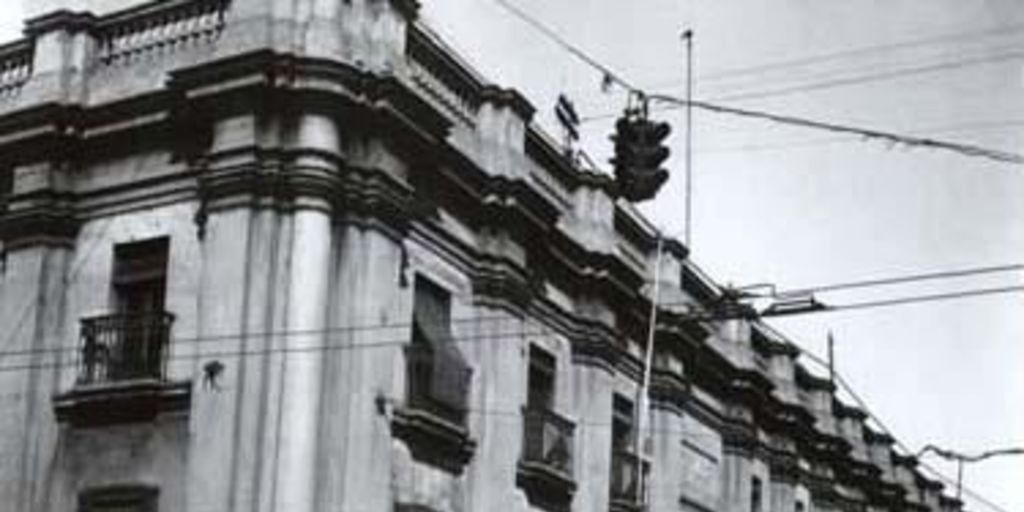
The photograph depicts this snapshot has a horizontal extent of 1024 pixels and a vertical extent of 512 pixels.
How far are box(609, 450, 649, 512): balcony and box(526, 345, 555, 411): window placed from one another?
220cm

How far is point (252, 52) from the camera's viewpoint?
64.3 feet

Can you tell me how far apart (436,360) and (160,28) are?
5.20 meters

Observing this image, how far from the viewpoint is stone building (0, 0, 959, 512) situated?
1927 cm

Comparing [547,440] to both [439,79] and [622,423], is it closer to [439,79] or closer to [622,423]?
[622,423]

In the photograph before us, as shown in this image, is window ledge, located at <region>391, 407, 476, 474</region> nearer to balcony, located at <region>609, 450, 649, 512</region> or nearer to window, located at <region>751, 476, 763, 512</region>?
balcony, located at <region>609, 450, 649, 512</region>

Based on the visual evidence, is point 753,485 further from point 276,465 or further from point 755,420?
point 276,465

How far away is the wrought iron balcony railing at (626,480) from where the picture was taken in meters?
26.8

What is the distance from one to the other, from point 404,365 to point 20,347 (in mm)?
4473

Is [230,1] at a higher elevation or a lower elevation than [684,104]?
higher

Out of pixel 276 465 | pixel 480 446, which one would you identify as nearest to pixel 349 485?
pixel 276 465

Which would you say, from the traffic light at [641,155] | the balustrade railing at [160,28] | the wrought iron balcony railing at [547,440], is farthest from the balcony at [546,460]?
the traffic light at [641,155]

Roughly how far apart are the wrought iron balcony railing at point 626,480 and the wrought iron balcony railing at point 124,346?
906 cm

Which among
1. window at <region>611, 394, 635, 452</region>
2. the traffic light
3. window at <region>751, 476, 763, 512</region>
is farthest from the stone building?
→ window at <region>751, 476, 763, 512</region>

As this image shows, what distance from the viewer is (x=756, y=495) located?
34.2 metres
